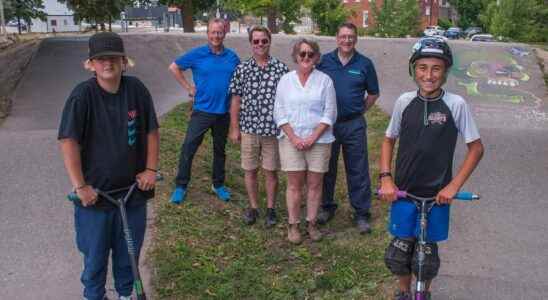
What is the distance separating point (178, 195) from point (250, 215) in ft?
2.74

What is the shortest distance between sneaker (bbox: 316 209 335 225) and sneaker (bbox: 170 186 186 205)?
1448 mm

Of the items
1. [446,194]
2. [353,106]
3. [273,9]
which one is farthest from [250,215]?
[273,9]

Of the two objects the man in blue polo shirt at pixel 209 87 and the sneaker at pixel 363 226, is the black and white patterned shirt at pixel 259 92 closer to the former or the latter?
the man in blue polo shirt at pixel 209 87

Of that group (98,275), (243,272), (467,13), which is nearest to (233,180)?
(243,272)

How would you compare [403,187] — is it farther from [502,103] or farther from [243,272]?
[502,103]

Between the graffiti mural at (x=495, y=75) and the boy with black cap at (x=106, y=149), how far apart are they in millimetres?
10713

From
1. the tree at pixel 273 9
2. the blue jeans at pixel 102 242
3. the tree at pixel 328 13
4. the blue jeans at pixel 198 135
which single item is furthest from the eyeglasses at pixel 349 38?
the tree at pixel 328 13

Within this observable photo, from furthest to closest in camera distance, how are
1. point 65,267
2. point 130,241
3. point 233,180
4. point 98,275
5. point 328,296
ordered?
point 233,180 < point 65,267 < point 328,296 < point 98,275 < point 130,241

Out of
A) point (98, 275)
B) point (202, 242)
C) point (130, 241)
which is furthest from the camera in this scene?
point (202, 242)

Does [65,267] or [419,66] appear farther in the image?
[65,267]

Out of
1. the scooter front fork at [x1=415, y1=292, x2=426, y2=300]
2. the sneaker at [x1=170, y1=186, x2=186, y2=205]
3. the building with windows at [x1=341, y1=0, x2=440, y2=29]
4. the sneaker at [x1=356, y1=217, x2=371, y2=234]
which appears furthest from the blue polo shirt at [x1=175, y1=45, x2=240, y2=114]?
the building with windows at [x1=341, y1=0, x2=440, y2=29]

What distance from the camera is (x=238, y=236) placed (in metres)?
5.69

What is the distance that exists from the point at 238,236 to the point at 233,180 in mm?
1988

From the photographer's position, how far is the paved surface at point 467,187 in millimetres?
4629
